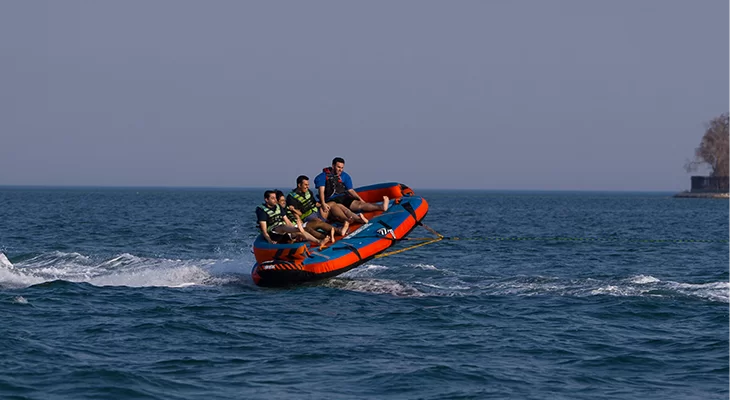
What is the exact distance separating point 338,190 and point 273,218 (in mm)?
2385

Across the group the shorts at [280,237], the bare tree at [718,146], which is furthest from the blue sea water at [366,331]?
the bare tree at [718,146]

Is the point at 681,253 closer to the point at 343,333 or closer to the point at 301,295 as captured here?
the point at 301,295

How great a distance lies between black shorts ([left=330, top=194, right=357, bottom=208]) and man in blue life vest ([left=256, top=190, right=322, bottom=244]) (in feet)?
7.31

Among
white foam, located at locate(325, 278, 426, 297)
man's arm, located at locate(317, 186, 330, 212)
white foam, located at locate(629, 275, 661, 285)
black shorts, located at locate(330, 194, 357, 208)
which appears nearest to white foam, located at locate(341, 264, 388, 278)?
white foam, located at locate(325, 278, 426, 297)

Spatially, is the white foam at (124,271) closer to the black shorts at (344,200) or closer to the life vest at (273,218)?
the life vest at (273,218)

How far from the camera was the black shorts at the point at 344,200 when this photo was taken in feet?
63.8

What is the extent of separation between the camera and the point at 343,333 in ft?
41.4

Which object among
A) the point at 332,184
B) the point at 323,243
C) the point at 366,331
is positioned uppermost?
the point at 332,184

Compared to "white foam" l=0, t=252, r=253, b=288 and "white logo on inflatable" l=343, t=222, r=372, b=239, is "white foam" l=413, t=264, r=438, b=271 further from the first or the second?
"white foam" l=0, t=252, r=253, b=288

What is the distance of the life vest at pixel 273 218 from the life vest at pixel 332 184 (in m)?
1.90

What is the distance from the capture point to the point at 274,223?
56.3 ft

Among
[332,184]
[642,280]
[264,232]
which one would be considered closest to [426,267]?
[332,184]

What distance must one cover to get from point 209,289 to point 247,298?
61.5 inches

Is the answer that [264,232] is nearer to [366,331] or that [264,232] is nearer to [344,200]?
[344,200]
